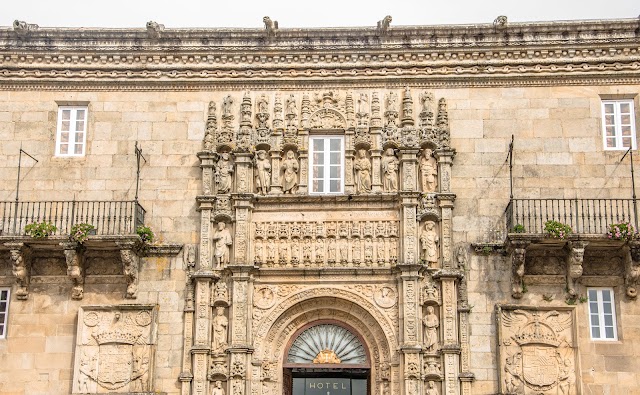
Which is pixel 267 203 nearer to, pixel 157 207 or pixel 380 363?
pixel 157 207

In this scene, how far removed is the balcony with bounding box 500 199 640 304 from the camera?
64.1ft

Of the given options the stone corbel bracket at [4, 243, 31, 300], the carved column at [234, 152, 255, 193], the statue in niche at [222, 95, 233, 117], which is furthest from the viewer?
the statue in niche at [222, 95, 233, 117]

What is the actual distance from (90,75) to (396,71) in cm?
690

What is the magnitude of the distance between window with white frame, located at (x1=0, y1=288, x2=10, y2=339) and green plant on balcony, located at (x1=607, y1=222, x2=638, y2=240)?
1262 centimetres

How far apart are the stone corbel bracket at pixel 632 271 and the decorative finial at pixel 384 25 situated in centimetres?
701

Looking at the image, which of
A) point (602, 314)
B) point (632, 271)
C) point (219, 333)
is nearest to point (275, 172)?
point (219, 333)

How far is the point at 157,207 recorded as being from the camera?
21.1 m

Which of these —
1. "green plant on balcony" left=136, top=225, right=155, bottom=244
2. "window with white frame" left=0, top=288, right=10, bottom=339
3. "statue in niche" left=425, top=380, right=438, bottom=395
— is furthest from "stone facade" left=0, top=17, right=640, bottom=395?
"green plant on balcony" left=136, top=225, right=155, bottom=244

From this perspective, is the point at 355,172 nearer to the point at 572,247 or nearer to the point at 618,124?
the point at 572,247

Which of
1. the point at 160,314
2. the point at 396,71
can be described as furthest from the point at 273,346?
the point at 396,71

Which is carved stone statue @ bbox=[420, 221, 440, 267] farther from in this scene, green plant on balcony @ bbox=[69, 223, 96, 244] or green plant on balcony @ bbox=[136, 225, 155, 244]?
green plant on balcony @ bbox=[69, 223, 96, 244]

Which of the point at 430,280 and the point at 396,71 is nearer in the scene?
the point at 430,280

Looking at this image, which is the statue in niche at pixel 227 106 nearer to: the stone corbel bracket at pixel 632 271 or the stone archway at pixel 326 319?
the stone archway at pixel 326 319

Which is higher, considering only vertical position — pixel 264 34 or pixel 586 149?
pixel 264 34
